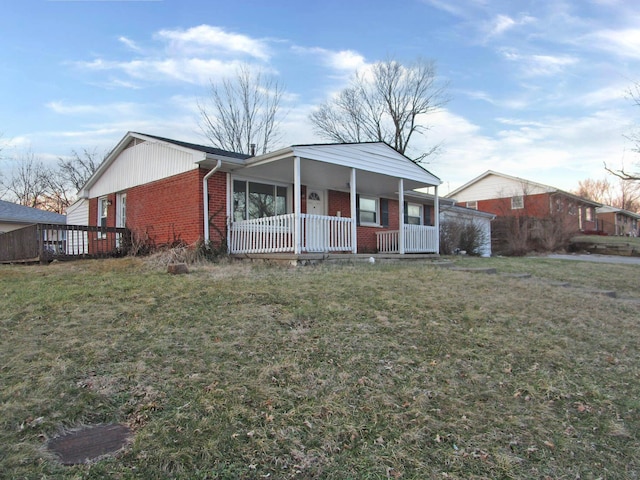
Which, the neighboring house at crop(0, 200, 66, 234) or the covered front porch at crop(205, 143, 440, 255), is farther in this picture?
the neighboring house at crop(0, 200, 66, 234)

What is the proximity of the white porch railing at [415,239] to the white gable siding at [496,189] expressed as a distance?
712 inches

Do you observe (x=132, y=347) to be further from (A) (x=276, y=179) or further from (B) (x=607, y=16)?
(B) (x=607, y=16)

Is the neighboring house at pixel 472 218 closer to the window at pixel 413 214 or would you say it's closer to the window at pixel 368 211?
the window at pixel 413 214

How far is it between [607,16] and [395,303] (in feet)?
33.0

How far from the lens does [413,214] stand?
1778 cm

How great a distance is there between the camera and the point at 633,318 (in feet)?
19.1

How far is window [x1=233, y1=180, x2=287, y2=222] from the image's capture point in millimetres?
11219

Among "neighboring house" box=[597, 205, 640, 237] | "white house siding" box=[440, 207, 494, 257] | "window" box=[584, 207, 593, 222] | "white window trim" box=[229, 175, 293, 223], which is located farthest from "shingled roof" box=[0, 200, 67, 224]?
"neighboring house" box=[597, 205, 640, 237]

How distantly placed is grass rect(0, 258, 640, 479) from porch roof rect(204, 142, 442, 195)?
467 centimetres

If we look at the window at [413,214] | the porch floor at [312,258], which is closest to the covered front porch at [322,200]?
the porch floor at [312,258]

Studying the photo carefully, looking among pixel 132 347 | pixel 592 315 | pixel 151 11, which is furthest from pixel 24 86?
pixel 592 315

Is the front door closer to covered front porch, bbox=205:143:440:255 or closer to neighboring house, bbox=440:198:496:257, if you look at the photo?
covered front porch, bbox=205:143:440:255

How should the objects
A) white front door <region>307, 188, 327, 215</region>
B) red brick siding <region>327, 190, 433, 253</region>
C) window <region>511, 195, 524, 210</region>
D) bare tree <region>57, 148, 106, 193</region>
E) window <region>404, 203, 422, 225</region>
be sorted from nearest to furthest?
white front door <region>307, 188, 327, 215</region> < red brick siding <region>327, 190, 433, 253</region> < window <region>404, 203, 422, 225</region> < window <region>511, 195, 524, 210</region> < bare tree <region>57, 148, 106, 193</region>

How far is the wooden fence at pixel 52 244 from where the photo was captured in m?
10.7
